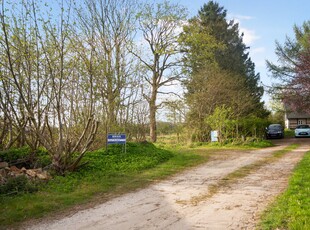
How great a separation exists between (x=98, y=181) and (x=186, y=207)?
3.48 metres

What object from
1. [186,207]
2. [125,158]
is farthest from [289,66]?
[186,207]

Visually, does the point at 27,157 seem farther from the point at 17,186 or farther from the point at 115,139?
the point at 17,186

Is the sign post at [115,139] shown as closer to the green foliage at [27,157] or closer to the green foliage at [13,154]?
the green foliage at [27,157]

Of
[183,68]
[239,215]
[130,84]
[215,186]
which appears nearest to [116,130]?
[130,84]

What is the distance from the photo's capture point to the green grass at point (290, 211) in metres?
4.91

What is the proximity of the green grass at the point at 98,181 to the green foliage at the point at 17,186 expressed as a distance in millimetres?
189

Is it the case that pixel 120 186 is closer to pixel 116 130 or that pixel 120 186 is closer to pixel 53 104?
pixel 53 104

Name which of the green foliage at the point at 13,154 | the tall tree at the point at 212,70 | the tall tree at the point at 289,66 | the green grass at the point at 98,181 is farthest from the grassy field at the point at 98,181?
the tall tree at the point at 289,66

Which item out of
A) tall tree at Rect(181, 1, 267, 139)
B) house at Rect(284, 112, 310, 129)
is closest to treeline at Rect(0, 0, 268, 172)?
tall tree at Rect(181, 1, 267, 139)

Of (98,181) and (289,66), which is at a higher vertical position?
(289,66)

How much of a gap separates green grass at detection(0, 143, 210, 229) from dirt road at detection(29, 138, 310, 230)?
0.63 m

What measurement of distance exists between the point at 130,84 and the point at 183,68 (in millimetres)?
12400

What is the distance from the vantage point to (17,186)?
7.45 m

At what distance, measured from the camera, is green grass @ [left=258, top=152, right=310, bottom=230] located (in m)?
4.91
